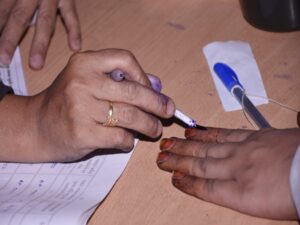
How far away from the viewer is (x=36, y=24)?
1.00m

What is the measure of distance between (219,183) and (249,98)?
0.18 meters

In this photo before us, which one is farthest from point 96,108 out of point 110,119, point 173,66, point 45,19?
point 45,19

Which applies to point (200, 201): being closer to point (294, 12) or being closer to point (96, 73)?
point (96, 73)

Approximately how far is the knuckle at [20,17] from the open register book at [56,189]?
0.36m

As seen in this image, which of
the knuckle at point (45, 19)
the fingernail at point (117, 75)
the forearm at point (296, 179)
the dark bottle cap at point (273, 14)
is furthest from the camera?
the knuckle at point (45, 19)

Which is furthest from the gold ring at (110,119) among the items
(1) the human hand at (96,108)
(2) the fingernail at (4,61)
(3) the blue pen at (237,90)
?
(2) the fingernail at (4,61)

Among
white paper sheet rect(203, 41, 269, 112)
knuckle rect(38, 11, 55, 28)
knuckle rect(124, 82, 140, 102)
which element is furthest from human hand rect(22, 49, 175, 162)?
knuckle rect(38, 11, 55, 28)

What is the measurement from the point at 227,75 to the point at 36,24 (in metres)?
0.43

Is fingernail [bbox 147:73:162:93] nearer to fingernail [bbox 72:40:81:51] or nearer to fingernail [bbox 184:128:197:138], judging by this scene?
fingernail [bbox 184:128:197:138]

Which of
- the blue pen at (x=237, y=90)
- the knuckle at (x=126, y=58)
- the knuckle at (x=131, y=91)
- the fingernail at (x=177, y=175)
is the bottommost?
the fingernail at (x=177, y=175)

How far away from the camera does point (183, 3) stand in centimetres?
100

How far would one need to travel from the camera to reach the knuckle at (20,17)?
1.00 meters

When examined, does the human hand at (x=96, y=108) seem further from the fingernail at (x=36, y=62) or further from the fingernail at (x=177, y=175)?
the fingernail at (x=36, y=62)

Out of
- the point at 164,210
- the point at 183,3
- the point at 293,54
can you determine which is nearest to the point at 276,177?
the point at 164,210
